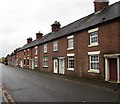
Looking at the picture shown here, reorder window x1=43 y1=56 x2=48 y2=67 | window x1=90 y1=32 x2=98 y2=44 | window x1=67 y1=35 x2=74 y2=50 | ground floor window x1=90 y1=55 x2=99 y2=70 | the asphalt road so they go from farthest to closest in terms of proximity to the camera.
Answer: window x1=43 y1=56 x2=48 y2=67 → window x1=67 y1=35 x2=74 y2=50 → window x1=90 y1=32 x2=98 y2=44 → ground floor window x1=90 y1=55 x2=99 y2=70 → the asphalt road

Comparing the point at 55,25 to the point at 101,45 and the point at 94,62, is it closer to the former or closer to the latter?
the point at 94,62

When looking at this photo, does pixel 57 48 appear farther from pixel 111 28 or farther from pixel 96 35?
pixel 111 28

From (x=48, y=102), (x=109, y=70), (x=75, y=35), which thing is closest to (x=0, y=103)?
(x=48, y=102)

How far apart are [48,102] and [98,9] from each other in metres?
15.8

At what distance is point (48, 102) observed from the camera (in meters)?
7.77

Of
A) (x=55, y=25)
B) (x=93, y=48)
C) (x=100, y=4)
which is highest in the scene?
(x=100, y=4)

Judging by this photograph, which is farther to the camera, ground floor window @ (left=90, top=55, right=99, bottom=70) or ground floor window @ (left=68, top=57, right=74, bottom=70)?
ground floor window @ (left=68, top=57, right=74, bottom=70)

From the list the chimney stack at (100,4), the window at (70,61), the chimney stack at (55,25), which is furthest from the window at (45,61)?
the chimney stack at (100,4)

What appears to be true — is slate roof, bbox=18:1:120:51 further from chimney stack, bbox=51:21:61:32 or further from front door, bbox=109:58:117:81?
chimney stack, bbox=51:21:61:32

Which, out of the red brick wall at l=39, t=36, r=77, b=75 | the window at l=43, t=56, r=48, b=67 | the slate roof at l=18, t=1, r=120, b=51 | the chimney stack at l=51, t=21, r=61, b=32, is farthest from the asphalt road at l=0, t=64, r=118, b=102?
the chimney stack at l=51, t=21, r=61, b=32

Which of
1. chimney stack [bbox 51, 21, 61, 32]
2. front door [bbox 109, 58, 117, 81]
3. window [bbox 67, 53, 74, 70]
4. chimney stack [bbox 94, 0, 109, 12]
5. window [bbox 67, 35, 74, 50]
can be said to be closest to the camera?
front door [bbox 109, 58, 117, 81]

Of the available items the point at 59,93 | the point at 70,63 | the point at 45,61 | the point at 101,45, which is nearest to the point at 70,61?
the point at 70,63

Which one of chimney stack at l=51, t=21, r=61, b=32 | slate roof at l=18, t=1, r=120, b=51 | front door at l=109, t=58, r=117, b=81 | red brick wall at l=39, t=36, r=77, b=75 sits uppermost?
chimney stack at l=51, t=21, r=61, b=32

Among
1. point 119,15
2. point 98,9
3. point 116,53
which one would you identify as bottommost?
point 116,53
